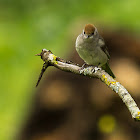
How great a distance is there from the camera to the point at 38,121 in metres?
9.77

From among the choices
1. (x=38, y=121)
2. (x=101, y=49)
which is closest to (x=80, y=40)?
(x=101, y=49)

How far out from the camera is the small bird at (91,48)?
626 centimetres

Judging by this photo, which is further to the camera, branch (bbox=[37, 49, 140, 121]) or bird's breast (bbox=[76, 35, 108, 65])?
bird's breast (bbox=[76, 35, 108, 65])

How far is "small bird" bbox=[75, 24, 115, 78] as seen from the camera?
246 inches

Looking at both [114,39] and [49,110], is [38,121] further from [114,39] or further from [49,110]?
[114,39]

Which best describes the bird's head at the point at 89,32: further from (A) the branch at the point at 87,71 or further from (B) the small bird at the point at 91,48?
(A) the branch at the point at 87,71

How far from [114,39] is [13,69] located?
7398mm

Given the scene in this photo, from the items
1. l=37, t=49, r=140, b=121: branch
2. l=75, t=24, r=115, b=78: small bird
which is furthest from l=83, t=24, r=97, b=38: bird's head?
l=37, t=49, r=140, b=121: branch

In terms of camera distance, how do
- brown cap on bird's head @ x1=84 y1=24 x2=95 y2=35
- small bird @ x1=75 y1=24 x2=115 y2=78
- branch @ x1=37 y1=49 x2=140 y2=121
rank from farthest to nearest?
small bird @ x1=75 y1=24 x2=115 y2=78
brown cap on bird's head @ x1=84 y1=24 x2=95 y2=35
branch @ x1=37 y1=49 x2=140 y2=121

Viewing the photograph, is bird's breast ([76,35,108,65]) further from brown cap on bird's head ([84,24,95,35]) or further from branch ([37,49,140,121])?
branch ([37,49,140,121])

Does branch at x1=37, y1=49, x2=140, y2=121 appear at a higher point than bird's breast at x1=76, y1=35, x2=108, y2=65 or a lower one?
lower

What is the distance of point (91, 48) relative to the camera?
6.40m

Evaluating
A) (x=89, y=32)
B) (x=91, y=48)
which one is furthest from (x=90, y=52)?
(x=89, y=32)

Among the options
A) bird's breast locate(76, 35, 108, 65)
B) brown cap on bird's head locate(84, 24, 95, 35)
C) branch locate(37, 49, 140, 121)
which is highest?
brown cap on bird's head locate(84, 24, 95, 35)
